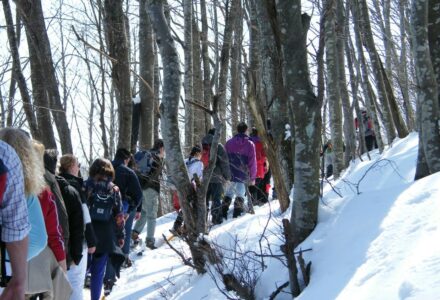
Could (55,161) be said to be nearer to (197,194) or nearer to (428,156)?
(197,194)

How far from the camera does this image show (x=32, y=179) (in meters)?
2.67

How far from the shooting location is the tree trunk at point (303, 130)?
4742 mm

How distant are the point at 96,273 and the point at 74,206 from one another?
1823mm

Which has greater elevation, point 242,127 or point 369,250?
point 242,127

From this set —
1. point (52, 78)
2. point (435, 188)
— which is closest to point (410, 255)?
point (435, 188)

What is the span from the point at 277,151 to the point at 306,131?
6.39ft

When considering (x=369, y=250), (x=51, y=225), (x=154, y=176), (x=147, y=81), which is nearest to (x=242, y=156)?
(x=154, y=176)

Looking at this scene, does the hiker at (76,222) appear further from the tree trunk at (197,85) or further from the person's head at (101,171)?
the tree trunk at (197,85)

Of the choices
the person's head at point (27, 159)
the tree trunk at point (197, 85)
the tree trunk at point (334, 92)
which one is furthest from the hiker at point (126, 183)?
the tree trunk at point (197, 85)

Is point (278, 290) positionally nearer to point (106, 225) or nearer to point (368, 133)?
point (106, 225)

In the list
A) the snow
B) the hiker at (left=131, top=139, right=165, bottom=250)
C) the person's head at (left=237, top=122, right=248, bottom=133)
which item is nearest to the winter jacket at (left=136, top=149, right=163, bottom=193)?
the hiker at (left=131, top=139, right=165, bottom=250)

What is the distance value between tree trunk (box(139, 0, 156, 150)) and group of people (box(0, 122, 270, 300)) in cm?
119

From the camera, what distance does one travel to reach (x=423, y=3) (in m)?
5.32

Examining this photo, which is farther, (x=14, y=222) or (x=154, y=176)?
(x=154, y=176)
